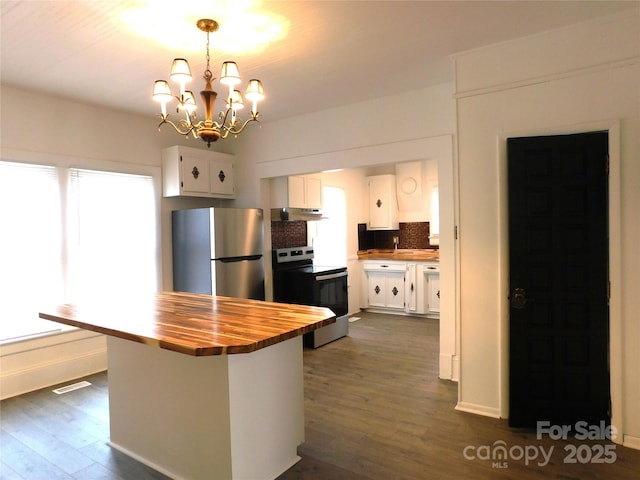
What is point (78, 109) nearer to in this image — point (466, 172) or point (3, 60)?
point (3, 60)

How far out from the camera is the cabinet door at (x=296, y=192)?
5.04m

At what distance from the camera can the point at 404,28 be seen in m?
2.62

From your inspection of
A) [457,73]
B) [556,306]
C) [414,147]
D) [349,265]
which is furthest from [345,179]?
[556,306]

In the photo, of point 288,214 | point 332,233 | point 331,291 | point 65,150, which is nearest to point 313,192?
point 288,214

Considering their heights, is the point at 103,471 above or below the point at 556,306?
below

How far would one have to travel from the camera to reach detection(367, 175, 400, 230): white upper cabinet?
6.72 m

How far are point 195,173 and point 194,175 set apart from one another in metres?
0.03

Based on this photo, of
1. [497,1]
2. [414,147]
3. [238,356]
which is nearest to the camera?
[238,356]

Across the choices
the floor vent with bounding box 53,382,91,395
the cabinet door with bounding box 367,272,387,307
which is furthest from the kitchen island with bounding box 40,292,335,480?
the cabinet door with bounding box 367,272,387,307

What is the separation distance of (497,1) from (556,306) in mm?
1897

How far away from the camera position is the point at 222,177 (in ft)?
16.4

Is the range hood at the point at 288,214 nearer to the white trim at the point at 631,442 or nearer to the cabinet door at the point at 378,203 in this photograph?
the cabinet door at the point at 378,203

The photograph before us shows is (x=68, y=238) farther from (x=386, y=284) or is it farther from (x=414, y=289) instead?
(x=414, y=289)

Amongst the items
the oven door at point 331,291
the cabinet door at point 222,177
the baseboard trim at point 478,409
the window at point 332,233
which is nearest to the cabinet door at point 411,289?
the window at point 332,233
